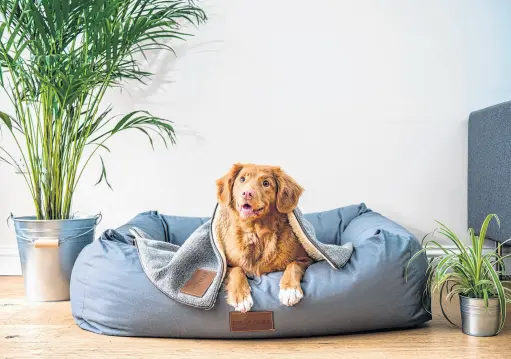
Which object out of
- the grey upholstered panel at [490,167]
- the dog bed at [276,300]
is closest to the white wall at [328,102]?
the grey upholstered panel at [490,167]

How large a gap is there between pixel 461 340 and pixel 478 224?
109 cm

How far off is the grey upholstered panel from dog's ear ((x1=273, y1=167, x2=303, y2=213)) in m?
1.07

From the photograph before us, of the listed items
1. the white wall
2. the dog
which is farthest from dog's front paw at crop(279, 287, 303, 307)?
the white wall

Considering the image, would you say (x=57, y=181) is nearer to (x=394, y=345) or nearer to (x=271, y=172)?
(x=271, y=172)

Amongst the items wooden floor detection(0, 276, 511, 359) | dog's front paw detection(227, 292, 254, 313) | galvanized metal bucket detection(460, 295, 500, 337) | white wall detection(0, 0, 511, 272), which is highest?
white wall detection(0, 0, 511, 272)

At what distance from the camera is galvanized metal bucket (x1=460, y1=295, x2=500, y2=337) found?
6.07ft

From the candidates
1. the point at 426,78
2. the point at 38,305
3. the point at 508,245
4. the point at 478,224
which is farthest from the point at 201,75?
the point at 508,245

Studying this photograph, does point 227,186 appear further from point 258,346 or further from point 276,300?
point 258,346

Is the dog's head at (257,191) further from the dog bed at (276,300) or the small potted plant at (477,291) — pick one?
the small potted plant at (477,291)

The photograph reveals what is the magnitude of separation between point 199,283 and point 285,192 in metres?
0.43

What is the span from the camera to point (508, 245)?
2.84 metres

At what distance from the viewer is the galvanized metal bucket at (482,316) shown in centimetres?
185

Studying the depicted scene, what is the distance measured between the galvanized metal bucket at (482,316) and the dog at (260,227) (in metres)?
0.58

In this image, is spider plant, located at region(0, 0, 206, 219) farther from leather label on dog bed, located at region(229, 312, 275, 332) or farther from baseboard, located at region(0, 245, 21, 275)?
leather label on dog bed, located at region(229, 312, 275, 332)
